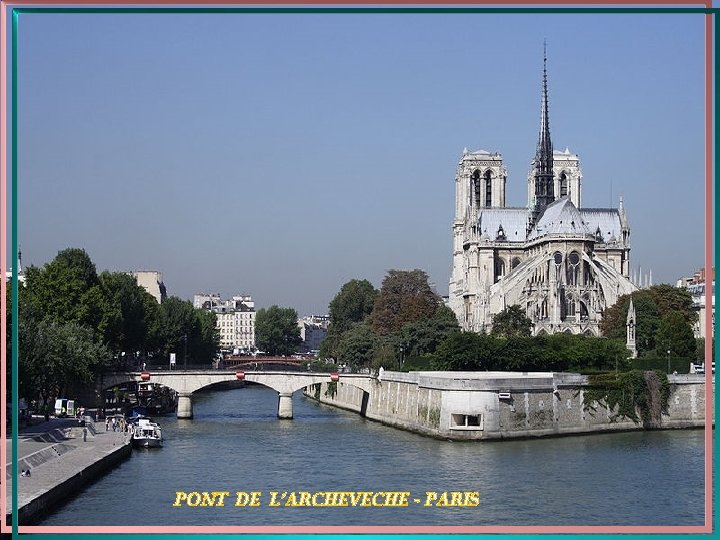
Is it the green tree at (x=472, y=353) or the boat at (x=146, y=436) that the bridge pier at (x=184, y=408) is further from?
the boat at (x=146, y=436)

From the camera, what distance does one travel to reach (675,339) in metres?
51.2

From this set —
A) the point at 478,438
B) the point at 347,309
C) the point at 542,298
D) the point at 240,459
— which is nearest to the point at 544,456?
the point at 478,438

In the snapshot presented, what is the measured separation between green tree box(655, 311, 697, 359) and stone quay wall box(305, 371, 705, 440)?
9.03 meters

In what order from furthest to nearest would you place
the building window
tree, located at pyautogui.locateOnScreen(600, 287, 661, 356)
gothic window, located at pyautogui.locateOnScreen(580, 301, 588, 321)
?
gothic window, located at pyautogui.locateOnScreen(580, 301, 588, 321), tree, located at pyautogui.locateOnScreen(600, 287, 661, 356), the building window

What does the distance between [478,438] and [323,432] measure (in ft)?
19.5

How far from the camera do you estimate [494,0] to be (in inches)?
434

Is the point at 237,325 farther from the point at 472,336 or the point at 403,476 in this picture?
the point at 403,476

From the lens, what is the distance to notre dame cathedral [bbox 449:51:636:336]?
2896 inches

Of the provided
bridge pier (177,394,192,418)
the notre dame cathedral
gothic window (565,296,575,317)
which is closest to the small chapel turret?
the notre dame cathedral

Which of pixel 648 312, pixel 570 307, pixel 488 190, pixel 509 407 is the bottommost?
pixel 509 407

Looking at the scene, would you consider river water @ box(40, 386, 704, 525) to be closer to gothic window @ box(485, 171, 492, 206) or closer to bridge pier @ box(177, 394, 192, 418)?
bridge pier @ box(177, 394, 192, 418)

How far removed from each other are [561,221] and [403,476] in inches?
2054

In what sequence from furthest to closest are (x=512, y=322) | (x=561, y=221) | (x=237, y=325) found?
(x=237, y=325), (x=561, y=221), (x=512, y=322)

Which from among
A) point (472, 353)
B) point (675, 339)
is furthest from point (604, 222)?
point (472, 353)
